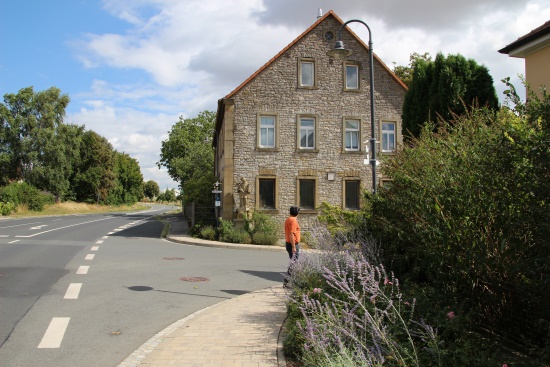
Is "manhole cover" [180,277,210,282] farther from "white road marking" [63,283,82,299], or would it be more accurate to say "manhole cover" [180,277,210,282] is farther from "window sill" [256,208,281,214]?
"window sill" [256,208,281,214]

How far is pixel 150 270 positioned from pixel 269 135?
12.5 metres

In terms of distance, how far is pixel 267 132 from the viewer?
23656 mm

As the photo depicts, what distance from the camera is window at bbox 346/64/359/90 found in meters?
24.3

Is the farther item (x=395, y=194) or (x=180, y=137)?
(x=180, y=137)

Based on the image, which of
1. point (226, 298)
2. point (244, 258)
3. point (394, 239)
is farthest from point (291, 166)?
point (394, 239)

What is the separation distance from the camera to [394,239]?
22.4ft

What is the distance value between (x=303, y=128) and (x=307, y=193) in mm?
3199

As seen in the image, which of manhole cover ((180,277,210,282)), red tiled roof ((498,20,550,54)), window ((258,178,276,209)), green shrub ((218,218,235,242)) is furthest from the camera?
window ((258,178,276,209))

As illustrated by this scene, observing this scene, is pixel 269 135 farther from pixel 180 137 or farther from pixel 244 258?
pixel 180 137

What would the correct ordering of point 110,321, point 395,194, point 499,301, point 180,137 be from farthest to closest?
1. point 180,137
2. point 110,321
3. point 395,194
4. point 499,301

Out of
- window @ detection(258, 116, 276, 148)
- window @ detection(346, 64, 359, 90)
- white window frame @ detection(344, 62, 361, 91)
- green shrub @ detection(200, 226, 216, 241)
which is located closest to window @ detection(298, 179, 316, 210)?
window @ detection(258, 116, 276, 148)

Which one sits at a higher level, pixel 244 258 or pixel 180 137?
pixel 180 137

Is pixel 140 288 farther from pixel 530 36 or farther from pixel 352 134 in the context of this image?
pixel 352 134

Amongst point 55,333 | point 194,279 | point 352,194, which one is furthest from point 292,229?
point 352,194
